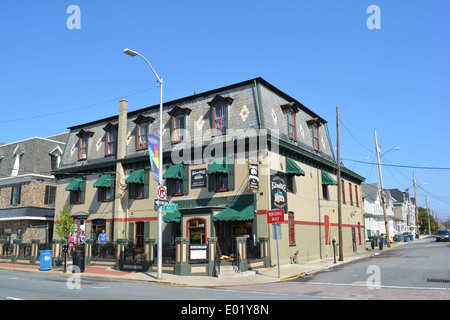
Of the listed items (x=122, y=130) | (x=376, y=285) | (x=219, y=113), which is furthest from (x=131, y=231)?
(x=376, y=285)

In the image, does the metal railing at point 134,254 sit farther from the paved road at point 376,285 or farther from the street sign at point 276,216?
the street sign at point 276,216

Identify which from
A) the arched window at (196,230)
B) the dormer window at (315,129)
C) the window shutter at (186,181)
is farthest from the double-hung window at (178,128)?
the dormer window at (315,129)

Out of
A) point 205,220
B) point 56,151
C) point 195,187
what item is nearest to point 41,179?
point 56,151

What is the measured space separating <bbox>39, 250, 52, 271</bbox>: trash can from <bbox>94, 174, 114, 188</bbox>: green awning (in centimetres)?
665

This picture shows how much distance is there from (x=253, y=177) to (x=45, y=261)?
13492mm

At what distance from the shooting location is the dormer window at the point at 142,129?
27812 mm

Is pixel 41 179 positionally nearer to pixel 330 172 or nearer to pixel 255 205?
pixel 255 205

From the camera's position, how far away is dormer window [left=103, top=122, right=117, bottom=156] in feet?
97.2

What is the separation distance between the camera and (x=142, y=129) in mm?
28359

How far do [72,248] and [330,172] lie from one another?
21666mm

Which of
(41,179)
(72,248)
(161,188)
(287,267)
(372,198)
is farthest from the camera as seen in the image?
(372,198)

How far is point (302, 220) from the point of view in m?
25.5

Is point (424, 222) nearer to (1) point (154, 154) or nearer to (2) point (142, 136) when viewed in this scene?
(2) point (142, 136)

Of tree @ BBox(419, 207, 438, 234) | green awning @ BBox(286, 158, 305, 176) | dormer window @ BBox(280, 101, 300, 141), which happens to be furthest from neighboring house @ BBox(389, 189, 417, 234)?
green awning @ BBox(286, 158, 305, 176)
